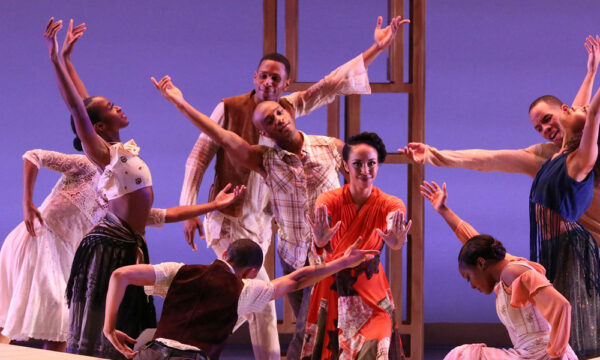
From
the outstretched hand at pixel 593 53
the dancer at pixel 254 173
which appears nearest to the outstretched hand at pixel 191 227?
the dancer at pixel 254 173

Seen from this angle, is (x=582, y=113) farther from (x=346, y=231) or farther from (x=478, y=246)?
(x=346, y=231)

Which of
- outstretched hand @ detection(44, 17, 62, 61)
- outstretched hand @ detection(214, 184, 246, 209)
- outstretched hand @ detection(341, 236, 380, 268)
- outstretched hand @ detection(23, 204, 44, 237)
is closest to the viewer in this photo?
outstretched hand @ detection(341, 236, 380, 268)

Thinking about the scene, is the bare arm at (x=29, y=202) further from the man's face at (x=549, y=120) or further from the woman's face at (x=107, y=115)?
the man's face at (x=549, y=120)

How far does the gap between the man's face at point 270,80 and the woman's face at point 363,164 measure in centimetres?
81

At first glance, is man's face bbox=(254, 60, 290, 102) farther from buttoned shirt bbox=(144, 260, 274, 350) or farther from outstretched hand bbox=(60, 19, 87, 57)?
buttoned shirt bbox=(144, 260, 274, 350)

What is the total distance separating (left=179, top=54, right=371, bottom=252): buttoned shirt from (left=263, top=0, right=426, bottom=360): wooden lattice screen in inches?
25.5

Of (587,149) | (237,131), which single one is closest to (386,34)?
(237,131)

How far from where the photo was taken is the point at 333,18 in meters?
5.47

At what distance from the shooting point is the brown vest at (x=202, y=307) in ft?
9.61

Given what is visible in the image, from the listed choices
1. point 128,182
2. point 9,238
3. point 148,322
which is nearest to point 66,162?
point 9,238

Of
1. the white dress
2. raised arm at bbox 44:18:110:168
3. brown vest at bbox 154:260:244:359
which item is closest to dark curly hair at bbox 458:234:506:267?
brown vest at bbox 154:260:244:359

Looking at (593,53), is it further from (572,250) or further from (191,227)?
(191,227)

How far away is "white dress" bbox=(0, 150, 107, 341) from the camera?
424 centimetres

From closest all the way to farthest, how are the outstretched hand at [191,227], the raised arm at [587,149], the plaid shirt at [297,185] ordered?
the raised arm at [587,149]
the plaid shirt at [297,185]
the outstretched hand at [191,227]
